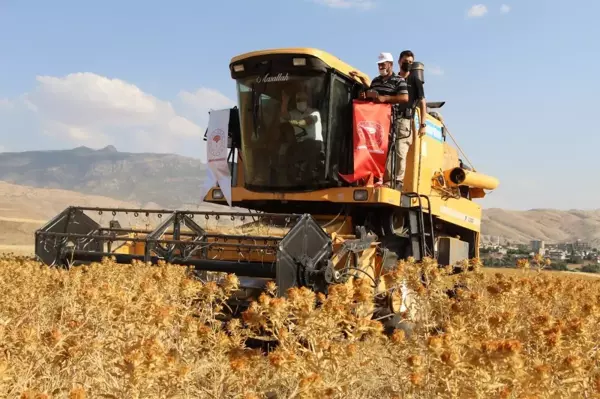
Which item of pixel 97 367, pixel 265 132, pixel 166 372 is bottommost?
pixel 97 367

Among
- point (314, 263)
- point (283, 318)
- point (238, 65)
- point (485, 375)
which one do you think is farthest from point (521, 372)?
point (238, 65)

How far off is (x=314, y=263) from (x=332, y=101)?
2202 millimetres

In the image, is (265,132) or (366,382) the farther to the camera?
(265,132)

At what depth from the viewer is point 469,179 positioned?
30.0 feet

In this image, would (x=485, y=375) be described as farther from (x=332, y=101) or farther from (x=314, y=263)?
(x=332, y=101)

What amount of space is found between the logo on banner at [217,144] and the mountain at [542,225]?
8504 cm

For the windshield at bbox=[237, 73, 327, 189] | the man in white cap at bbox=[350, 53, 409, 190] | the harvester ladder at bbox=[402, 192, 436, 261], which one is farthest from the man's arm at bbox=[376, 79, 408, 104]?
the harvester ladder at bbox=[402, 192, 436, 261]

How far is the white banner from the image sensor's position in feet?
24.7

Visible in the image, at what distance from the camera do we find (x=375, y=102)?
22.4ft

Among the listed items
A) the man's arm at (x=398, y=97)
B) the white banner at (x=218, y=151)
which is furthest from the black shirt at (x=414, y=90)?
the white banner at (x=218, y=151)

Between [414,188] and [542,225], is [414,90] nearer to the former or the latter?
[414,188]

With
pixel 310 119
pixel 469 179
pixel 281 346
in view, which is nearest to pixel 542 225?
pixel 469 179

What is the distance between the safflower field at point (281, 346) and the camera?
86.4 inches

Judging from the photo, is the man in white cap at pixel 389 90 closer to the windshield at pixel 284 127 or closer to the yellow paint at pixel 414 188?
the yellow paint at pixel 414 188
